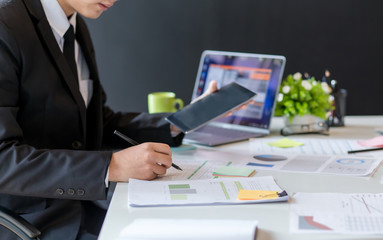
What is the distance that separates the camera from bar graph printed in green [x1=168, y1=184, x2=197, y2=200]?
52.9 inches

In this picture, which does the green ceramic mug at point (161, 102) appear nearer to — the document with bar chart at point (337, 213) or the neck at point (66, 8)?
the neck at point (66, 8)

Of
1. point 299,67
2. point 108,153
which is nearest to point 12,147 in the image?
point 108,153

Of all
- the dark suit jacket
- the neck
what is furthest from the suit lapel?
the neck

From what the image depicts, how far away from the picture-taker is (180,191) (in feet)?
4.56

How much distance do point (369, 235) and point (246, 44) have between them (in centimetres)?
236

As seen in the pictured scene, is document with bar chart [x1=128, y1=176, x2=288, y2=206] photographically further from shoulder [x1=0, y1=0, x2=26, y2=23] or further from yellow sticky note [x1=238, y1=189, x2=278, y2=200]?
shoulder [x1=0, y1=0, x2=26, y2=23]

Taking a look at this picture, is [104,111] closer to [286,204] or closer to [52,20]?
[52,20]

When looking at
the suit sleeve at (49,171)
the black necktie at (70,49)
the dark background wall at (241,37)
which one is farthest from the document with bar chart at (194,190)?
the dark background wall at (241,37)

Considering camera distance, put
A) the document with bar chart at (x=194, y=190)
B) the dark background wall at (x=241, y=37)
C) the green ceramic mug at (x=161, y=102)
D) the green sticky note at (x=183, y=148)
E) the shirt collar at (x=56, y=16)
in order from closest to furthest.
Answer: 1. the document with bar chart at (x=194, y=190)
2. the shirt collar at (x=56, y=16)
3. the green sticky note at (x=183, y=148)
4. the green ceramic mug at (x=161, y=102)
5. the dark background wall at (x=241, y=37)

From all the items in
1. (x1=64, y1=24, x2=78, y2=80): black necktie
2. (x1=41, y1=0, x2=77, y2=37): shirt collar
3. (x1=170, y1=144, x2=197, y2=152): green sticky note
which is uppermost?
(x1=41, y1=0, x2=77, y2=37): shirt collar

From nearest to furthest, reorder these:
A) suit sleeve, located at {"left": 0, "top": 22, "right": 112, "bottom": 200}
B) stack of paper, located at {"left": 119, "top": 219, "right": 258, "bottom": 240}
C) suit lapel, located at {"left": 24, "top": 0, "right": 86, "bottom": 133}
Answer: stack of paper, located at {"left": 119, "top": 219, "right": 258, "bottom": 240} → suit sleeve, located at {"left": 0, "top": 22, "right": 112, "bottom": 200} → suit lapel, located at {"left": 24, "top": 0, "right": 86, "bottom": 133}

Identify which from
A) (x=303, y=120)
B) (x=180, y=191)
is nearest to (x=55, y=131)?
(x=180, y=191)

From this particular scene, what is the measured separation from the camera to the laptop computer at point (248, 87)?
7.05 ft

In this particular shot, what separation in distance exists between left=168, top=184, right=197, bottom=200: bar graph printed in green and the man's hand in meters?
0.08
